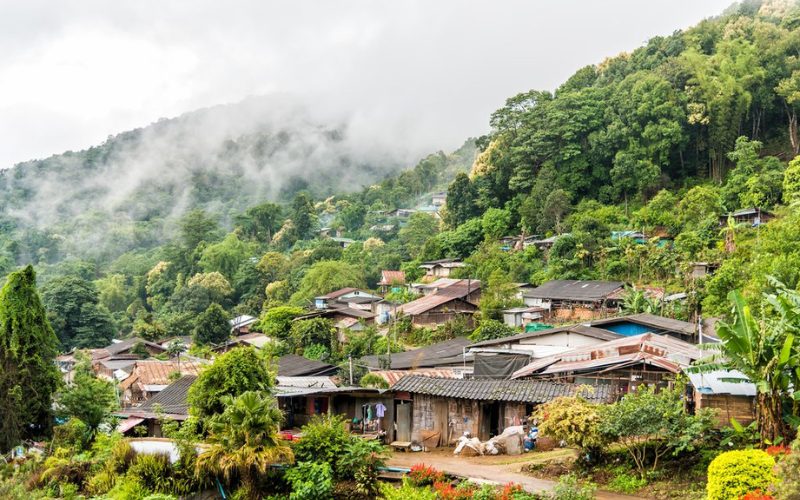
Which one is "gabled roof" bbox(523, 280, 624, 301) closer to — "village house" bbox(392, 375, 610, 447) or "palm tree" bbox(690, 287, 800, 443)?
"village house" bbox(392, 375, 610, 447)

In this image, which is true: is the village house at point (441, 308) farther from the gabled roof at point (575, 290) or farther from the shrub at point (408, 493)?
the shrub at point (408, 493)

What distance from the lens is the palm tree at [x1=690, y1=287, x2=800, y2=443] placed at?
12.0m

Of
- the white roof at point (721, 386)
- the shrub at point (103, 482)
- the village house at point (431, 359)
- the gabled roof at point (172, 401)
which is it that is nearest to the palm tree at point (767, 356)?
the white roof at point (721, 386)

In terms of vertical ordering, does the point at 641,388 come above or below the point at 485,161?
below

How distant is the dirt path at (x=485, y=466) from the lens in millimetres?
13320

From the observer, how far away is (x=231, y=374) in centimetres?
1627

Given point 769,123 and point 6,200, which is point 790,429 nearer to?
point 769,123

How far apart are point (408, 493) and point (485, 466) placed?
3.15 meters

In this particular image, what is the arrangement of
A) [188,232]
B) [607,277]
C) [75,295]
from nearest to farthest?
[607,277] → [75,295] → [188,232]

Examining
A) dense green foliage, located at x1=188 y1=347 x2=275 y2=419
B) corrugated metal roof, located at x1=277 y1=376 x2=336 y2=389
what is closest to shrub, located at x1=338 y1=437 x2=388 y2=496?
dense green foliage, located at x1=188 y1=347 x2=275 y2=419

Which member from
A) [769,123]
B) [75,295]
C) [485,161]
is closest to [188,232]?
[75,295]

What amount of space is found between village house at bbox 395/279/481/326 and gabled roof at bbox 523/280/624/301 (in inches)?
150

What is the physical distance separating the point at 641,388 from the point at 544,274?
28.0m

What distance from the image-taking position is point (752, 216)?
36.6 m
